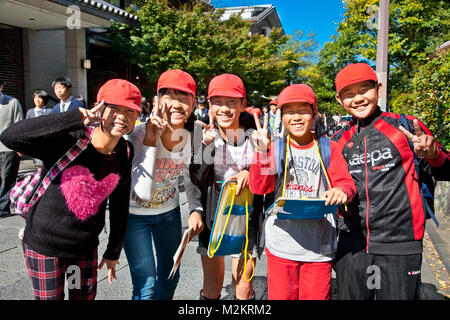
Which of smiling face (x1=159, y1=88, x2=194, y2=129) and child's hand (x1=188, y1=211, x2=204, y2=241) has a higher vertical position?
smiling face (x1=159, y1=88, x2=194, y2=129)

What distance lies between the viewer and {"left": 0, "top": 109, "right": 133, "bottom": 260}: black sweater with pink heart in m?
1.77

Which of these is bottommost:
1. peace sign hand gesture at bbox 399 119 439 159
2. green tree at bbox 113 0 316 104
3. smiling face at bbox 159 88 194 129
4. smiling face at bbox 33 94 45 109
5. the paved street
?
the paved street

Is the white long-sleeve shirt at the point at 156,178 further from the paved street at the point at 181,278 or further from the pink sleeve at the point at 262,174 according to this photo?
the paved street at the point at 181,278

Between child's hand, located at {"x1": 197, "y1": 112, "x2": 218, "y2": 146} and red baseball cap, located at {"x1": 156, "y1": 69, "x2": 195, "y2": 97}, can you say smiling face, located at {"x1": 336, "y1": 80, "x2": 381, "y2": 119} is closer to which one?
child's hand, located at {"x1": 197, "y1": 112, "x2": 218, "y2": 146}

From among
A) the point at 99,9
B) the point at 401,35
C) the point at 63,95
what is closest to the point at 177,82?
the point at 63,95

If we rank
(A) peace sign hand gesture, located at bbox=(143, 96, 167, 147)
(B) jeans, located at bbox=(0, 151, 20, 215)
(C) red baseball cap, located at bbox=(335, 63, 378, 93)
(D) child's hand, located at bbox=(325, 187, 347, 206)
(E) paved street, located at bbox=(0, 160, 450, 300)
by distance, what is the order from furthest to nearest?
(B) jeans, located at bbox=(0, 151, 20, 215) → (E) paved street, located at bbox=(0, 160, 450, 300) → (A) peace sign hand gesture, located at bbox=(143, 96, 167, 147) → (C) red baseball cap, located at bbox=(335, 63, 378, 93) → (D) child's hand, located at bbox=(325, 187, 347, 206)

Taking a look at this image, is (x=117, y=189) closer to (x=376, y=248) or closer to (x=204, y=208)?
(x=204, y=208)

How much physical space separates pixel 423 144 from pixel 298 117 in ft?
2.28

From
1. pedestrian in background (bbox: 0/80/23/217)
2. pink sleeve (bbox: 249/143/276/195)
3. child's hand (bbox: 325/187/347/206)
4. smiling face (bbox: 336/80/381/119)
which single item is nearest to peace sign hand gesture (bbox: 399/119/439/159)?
smiling face (bbox: 336/80/381/119)

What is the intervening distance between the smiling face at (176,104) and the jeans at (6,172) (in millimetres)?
4029

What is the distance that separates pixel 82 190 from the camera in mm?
1885

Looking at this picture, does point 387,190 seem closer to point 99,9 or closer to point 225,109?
point 225,109

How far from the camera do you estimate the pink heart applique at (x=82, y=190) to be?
6.13ft

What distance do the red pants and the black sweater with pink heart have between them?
1.10m
